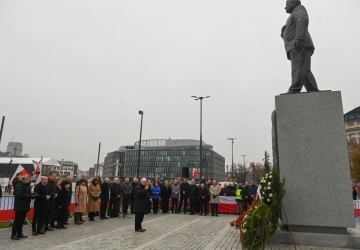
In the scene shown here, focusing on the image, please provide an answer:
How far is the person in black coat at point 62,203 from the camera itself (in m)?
11.3

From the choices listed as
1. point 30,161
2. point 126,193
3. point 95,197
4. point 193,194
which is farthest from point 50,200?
point 30,161

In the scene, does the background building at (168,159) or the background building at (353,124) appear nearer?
the background building at (353,124)

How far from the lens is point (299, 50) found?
8781 millimetres

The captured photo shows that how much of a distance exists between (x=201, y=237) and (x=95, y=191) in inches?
→ 262

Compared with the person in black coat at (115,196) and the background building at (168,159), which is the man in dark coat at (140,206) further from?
the background building at (168,159)

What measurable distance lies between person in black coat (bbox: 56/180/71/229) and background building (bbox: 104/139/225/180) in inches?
4008

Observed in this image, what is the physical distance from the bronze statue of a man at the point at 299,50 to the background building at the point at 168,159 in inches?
4119

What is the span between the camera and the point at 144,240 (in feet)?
28.0

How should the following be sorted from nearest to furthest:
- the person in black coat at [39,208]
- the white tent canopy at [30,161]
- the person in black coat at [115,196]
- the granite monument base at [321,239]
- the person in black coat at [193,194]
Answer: the granite monument base at [321,239]
the person in black coat at [39,208]
the person in black coat at [115,196]
the person in black coat at [193,194]
the white tent canopy at [30,161]

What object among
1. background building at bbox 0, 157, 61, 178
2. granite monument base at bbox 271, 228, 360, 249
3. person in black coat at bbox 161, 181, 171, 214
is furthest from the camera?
background building at bbox 0, 157, 61, 178

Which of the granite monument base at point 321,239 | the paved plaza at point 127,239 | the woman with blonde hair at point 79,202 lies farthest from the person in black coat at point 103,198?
the granite monument base at point 321,239

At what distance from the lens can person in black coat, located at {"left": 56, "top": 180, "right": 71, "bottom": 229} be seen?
37.0 ft

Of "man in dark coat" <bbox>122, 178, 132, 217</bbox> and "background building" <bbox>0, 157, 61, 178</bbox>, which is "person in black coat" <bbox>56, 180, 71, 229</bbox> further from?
"background building" <bbox>0, 157, 61, 178</bbox>

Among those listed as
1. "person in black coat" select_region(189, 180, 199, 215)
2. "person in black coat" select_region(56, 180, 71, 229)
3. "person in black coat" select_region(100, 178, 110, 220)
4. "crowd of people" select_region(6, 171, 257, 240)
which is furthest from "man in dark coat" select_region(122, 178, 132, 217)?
"person in black coat" select_region(56, 180, 71, 229)
